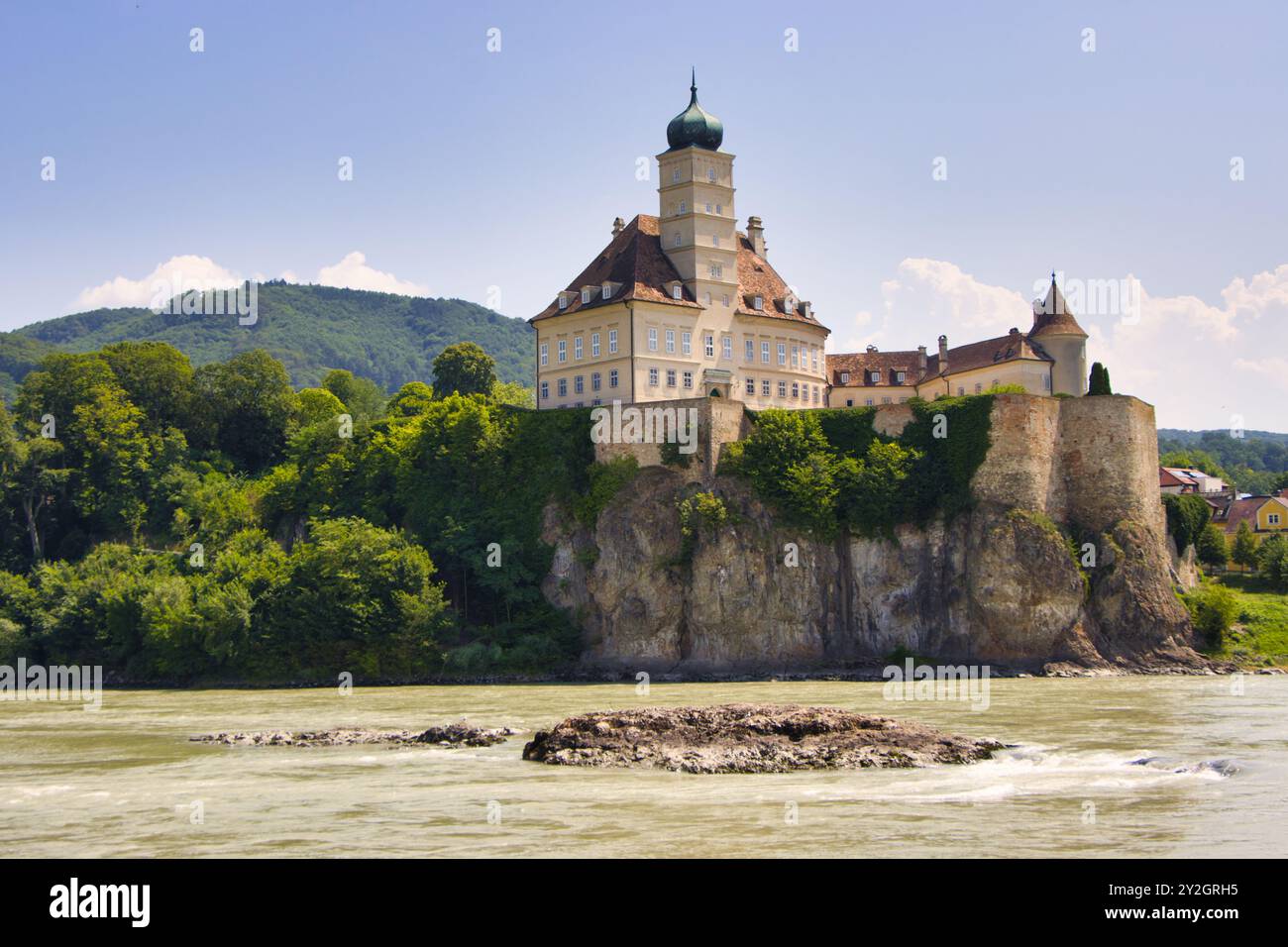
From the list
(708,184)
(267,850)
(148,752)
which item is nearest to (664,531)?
(708,184)

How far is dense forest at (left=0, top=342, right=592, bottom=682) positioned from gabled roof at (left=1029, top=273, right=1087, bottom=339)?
25197 mm

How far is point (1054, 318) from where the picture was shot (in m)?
73.1

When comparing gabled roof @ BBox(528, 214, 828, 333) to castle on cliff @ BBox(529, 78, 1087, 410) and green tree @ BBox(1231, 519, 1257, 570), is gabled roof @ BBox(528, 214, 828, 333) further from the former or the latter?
green tree @ BBox(1231, 519, 1257, 570)

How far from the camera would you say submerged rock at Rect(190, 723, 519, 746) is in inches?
1400

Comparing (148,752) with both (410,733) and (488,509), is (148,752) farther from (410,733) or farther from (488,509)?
(488,509)

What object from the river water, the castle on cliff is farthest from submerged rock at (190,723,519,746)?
the castle on cliff

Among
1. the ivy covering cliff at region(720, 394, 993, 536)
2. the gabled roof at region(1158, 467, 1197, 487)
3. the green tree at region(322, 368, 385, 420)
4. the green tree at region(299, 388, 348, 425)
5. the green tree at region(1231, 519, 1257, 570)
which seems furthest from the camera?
the green tree at region(322, 368, 385, 420)

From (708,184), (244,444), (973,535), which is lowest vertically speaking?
(973,535)

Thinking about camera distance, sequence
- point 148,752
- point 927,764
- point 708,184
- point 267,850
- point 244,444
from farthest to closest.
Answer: point 244,444 < point 708,184 < point 148,752 < point 927,764 < point 267,850

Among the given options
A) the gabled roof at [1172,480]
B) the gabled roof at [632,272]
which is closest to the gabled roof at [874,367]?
the gabled roof at [632,272]

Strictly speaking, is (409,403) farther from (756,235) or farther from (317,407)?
(756,235)

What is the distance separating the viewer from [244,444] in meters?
79.8

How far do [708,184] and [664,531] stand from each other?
18295 mm

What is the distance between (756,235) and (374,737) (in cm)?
4731
